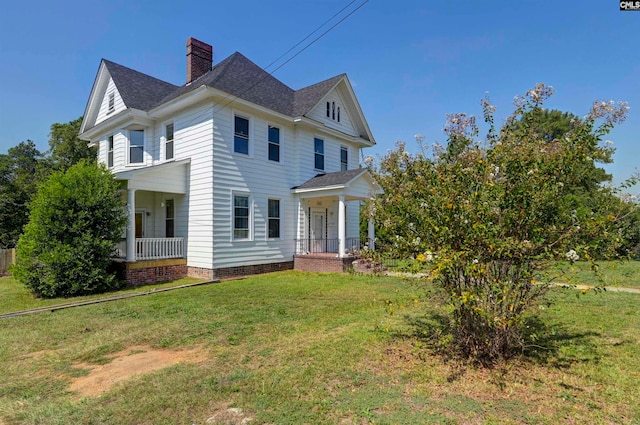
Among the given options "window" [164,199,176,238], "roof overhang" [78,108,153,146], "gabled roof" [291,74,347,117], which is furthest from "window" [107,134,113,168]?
"gabled roof" [291,74,347,117]

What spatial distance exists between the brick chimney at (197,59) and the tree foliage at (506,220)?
1417 centimetres

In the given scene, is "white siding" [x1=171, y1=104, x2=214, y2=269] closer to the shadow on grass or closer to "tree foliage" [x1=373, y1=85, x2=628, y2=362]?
the shadow on grass

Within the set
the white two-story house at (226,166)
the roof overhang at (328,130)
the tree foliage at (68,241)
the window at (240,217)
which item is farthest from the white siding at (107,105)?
the roof overhang at (328,130)

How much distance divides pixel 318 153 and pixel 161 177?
677cm

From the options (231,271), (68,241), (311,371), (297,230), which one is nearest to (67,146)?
(68,241)

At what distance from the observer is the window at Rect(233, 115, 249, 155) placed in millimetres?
12531

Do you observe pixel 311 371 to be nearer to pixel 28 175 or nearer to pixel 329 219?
pixel 329 219

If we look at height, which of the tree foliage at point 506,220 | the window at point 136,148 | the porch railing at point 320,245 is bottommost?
the porch railing at point 320,245

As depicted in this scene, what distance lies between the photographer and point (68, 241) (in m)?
9.59

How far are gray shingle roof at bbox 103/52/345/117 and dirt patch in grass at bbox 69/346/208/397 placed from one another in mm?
9419

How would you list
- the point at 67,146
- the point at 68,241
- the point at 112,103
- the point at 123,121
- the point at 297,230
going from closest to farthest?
the point at 68,241
the point at 123,121
the point at 297,230
the point at 112,103
the point at 67,146

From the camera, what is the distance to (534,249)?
10.9 feet

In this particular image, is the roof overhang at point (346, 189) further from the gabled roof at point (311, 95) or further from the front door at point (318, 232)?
the gabled roof at point (311, 95)

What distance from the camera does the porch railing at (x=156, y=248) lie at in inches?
449
